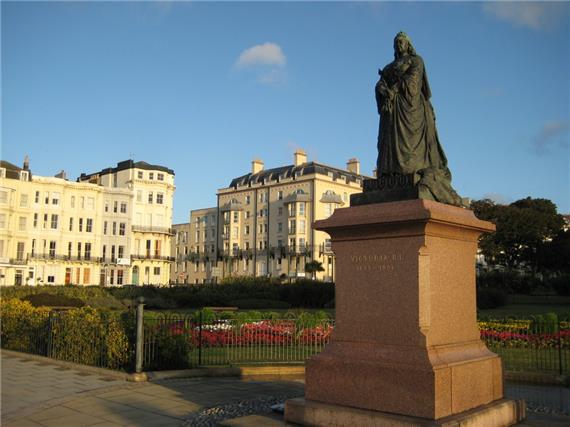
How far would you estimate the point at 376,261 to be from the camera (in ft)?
23.5

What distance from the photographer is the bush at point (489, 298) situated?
132 ft

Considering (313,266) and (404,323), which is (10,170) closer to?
(313,266)

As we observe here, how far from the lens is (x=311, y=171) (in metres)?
89.9

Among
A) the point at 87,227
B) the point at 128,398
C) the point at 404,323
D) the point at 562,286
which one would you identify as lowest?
the point at 128,398

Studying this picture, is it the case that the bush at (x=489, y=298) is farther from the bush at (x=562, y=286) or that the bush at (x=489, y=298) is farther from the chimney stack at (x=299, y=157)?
the chimney stack at (x=299, y=157)

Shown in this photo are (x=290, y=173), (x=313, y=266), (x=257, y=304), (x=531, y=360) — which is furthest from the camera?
(x=290, y=173)

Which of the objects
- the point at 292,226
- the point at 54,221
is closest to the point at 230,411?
the point at 54,221

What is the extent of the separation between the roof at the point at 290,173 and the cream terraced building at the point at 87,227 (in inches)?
594

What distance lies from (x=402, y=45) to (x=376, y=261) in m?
3.31

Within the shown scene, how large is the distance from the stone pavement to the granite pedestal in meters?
0.90

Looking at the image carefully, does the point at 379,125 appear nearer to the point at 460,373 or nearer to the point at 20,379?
the point at 460,373

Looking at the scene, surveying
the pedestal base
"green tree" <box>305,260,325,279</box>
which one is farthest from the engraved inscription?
"green tree" <box>305,260,325,279</box>

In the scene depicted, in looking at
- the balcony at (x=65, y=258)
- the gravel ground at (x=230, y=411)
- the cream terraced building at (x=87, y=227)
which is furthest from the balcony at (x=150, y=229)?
the gravel ground at (x=230, y=411)

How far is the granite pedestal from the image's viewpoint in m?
6.47
